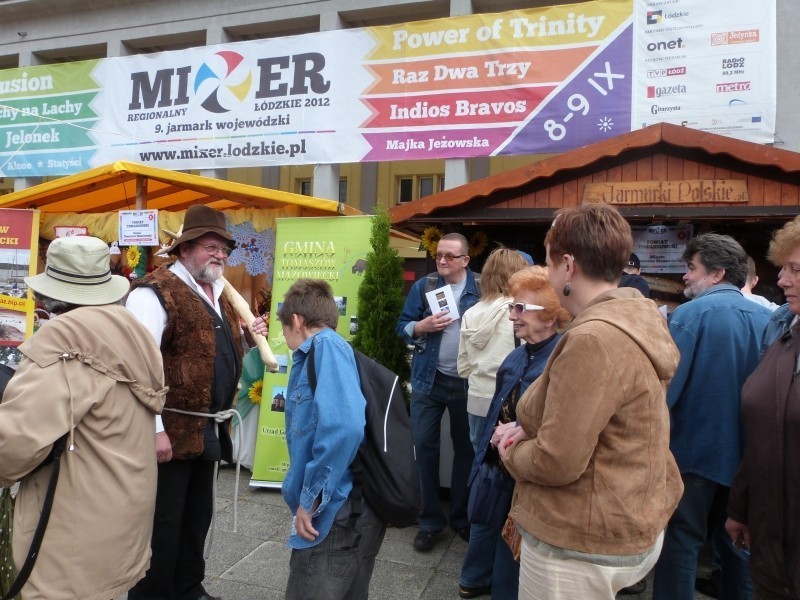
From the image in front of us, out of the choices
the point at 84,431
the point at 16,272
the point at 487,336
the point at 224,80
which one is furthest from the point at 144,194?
the point at 84,431

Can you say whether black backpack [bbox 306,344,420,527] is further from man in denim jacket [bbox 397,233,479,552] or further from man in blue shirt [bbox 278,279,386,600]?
man in denim jacket [bbox 397,233,479,552]

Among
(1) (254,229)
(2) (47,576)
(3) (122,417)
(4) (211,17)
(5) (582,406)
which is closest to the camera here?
(5) (582,406)

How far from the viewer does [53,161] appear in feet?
31.0

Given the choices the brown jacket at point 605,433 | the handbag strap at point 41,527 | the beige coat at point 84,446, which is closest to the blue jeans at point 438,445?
the beige coat at point 84,446

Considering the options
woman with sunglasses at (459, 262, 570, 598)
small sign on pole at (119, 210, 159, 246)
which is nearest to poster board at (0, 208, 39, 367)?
small sign on pole at (119, 210, 159, 246)

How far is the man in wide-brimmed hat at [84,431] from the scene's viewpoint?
6.20ft

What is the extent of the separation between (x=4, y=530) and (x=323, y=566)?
111 cm

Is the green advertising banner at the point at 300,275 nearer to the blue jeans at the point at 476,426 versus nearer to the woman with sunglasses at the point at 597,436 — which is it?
the blue jeans at the point at 476,426

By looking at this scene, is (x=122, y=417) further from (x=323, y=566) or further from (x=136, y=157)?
(x=136, y=157)

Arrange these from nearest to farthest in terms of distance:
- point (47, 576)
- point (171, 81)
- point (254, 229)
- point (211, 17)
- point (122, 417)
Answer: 1. point (47, 576)
2. point (122, 417)
3. point (254, 229)
4. point (171, 81)
5. point (211, 17)

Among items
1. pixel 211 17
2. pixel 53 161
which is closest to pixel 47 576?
pixel 53 161

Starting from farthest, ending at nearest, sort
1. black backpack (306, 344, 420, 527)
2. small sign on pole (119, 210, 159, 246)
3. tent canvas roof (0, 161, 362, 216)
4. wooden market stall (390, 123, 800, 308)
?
small sign on pole (119, 210, 159, 246), tent canvas roof (0, 161, 362, 216), wooden market stall (390, 123, 800, 308), black backpack (306, 344, 420, 527)

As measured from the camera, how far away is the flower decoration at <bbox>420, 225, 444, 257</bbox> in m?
5.18

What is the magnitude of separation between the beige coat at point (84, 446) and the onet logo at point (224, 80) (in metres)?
7.16
